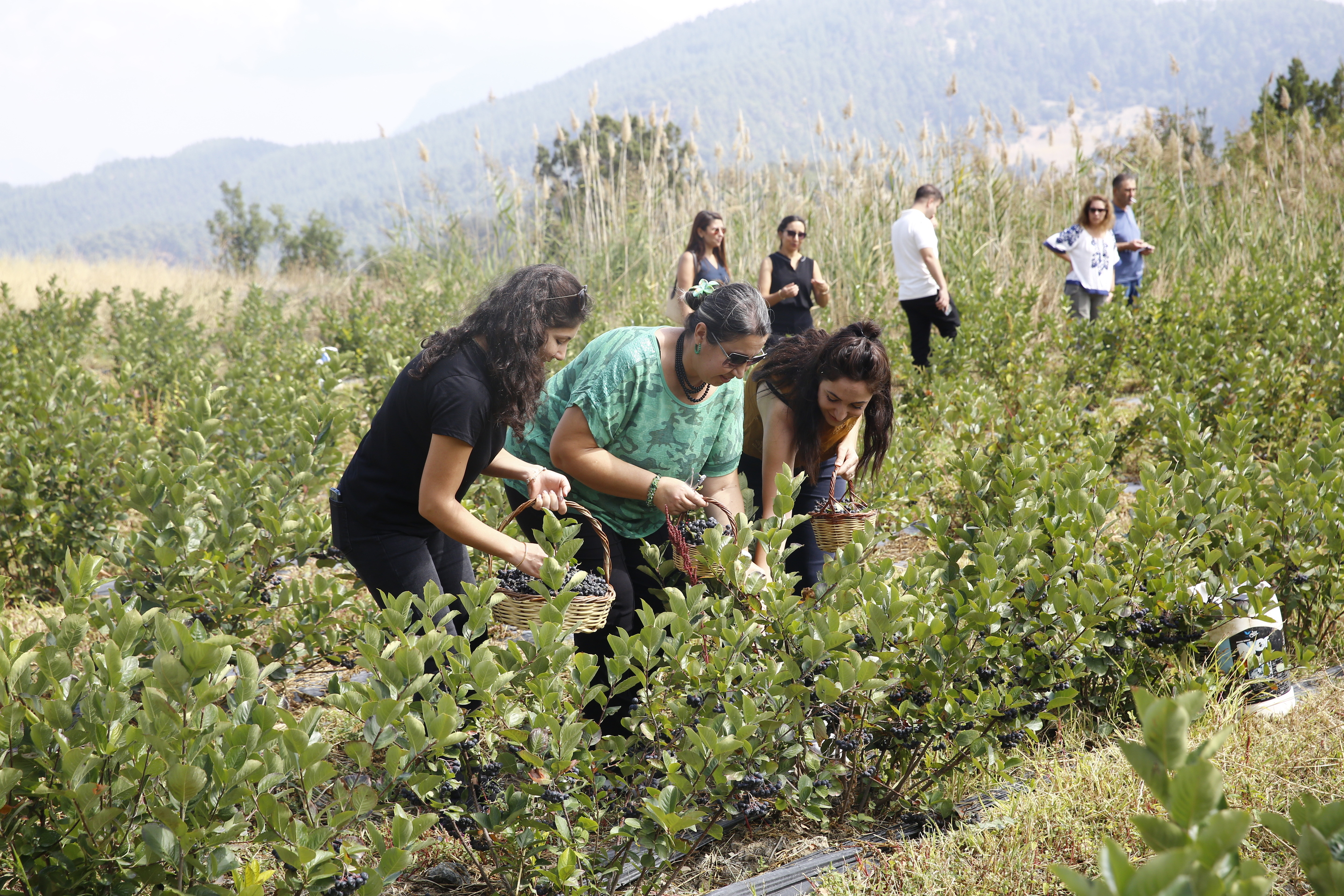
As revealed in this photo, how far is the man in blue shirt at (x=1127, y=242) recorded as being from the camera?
6.93 metres

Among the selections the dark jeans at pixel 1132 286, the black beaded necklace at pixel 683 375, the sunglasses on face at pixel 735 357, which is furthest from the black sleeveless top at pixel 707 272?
the dark jeans at pixel 1132 286

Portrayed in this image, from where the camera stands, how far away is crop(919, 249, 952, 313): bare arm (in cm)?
580

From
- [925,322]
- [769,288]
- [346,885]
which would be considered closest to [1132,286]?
[925,322]

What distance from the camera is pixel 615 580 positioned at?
2.36m

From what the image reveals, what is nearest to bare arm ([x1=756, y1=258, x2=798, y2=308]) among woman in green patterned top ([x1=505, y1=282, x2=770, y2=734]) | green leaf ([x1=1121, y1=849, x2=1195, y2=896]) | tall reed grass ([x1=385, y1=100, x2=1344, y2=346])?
tall reed grass ([x1=385, y1=100, x2=1344, y2=346])

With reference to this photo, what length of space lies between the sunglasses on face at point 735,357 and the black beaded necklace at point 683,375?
0.12m

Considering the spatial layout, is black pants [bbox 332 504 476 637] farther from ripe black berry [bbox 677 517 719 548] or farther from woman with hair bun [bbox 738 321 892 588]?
woman with hair bun [bbox 738 321 892 588]

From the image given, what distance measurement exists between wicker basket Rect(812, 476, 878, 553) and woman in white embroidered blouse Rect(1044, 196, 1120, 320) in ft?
15.4

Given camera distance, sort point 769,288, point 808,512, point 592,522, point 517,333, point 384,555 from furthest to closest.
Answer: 1. point 769,288
2. point 808,512
3. point 592,522
4. point 384,555
5. point 517,333

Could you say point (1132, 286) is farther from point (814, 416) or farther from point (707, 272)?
point (814, 416)

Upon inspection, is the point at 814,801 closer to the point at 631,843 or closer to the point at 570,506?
the point at 631,843

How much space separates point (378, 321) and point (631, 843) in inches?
284

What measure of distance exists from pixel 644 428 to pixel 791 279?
361cm

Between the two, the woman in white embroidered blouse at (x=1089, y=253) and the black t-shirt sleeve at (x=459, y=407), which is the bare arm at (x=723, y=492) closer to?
the black t-shirt sleeve at (x=459, y=407)
